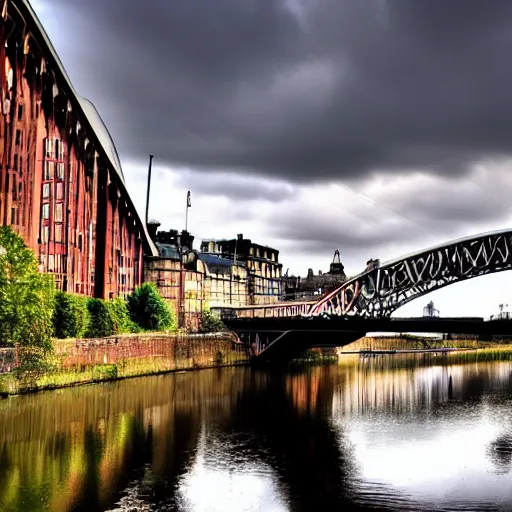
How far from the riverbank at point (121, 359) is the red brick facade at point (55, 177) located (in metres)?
7.46

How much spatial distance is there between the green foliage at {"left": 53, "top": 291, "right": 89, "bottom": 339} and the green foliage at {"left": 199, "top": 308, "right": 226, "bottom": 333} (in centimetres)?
3213

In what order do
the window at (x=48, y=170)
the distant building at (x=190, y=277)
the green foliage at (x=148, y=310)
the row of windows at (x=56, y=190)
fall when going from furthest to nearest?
the distant building at (x=190, y=277) < the green foliage at (x=148, y=310) < the row of windows at (x=56, y=190) < the window at (x=48, y=170)

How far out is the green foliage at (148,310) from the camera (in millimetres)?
81750

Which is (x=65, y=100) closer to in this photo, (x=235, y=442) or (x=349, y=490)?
(x=235, y=442)

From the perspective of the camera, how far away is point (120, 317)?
2977 inches

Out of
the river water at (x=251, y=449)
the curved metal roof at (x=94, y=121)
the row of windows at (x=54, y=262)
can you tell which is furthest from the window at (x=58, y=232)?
the river water at (x=251, y=449)

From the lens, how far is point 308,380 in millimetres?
72875

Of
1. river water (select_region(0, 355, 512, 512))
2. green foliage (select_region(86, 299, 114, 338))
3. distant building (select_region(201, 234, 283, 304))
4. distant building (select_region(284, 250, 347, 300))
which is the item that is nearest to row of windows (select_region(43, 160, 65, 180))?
green foliage (select_region(86, 299, 114, 338))

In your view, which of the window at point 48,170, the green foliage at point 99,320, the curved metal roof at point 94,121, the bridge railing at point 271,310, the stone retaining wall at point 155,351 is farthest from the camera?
the bridge railing at point 271,310

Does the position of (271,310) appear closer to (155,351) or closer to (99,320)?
(155,351)

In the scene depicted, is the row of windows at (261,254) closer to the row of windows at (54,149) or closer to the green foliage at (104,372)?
the row of windows at (54,149)

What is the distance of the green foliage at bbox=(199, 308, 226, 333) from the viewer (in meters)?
94.8

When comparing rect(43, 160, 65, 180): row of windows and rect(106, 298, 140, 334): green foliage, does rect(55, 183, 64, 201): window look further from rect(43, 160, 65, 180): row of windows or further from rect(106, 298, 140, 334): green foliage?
rect(106, 298, 140, 334): green foliage

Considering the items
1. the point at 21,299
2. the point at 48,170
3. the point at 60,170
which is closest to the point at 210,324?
the point at 60,170
